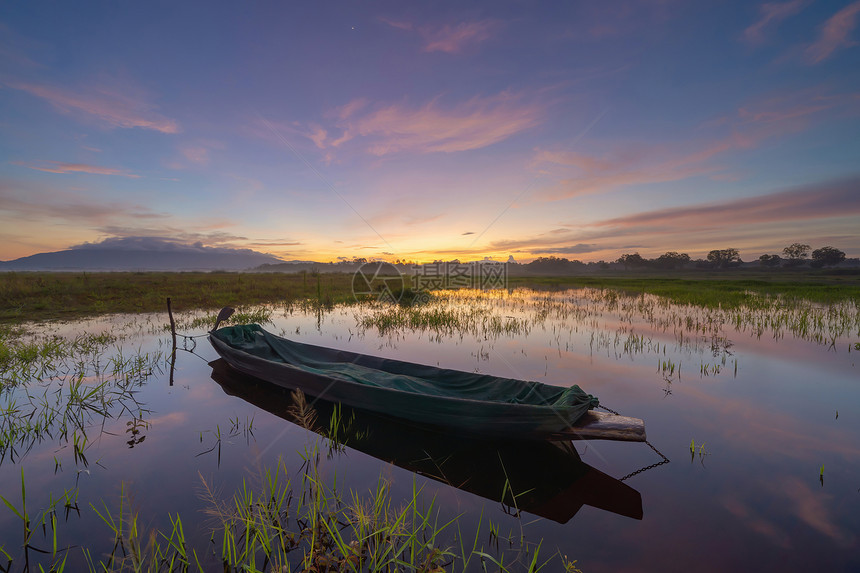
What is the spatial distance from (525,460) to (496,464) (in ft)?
1.30

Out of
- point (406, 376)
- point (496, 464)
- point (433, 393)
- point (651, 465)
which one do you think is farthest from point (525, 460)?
point (406, 376)

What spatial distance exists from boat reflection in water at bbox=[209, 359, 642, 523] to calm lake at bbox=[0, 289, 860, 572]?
0.02 m

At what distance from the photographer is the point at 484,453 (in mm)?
4496

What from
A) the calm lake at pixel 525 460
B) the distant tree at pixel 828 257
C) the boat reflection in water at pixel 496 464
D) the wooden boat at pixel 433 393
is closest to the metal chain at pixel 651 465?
the calm lake at pixel 525 460

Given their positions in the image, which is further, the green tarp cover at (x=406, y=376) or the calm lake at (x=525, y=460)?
the green tarp cover at (x=406, y=376)

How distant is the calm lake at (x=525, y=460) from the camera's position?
10.2 feet

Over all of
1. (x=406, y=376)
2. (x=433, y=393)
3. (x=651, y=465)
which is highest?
(x=406, y=376)

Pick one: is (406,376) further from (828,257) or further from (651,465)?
(828,257)

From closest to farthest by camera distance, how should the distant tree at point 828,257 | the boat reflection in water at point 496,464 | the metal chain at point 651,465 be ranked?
1. the boat reflection in water at point 496,464
2. the metal chain at point 651,465
3. the distant tree at point 828,257

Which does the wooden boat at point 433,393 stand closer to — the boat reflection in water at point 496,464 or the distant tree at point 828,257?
the boat reflection in water at point 496,464

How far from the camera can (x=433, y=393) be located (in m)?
5.58

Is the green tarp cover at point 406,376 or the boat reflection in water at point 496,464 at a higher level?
the green tarp cover at point 406,376

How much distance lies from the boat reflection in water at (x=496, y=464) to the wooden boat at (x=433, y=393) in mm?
345

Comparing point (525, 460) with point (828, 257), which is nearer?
point (525, 460)
